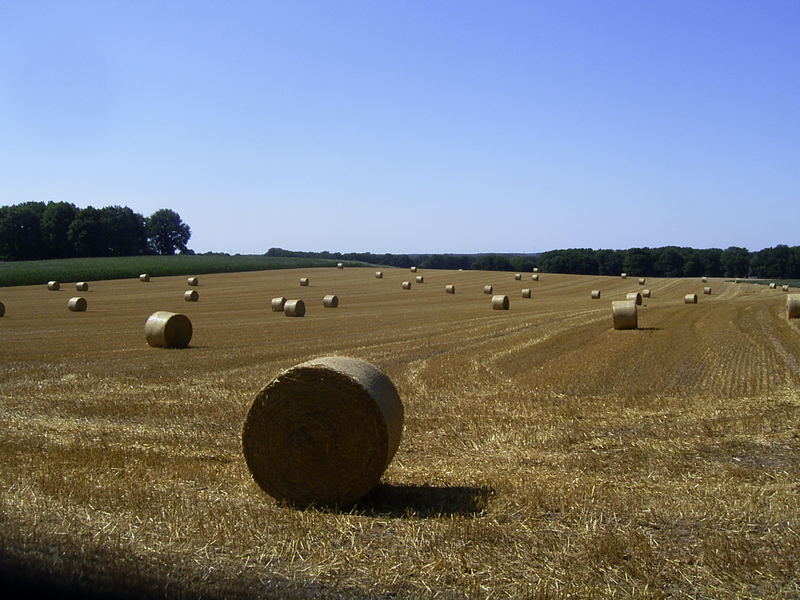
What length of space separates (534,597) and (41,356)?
665 inches

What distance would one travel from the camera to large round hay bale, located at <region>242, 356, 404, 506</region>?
7.65 metres

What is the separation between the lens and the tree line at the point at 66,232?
94500mm

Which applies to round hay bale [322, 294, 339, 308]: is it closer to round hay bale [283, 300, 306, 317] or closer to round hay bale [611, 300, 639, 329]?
round hay bale [283, 300, 306, 317]

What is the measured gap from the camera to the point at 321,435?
7734 mm

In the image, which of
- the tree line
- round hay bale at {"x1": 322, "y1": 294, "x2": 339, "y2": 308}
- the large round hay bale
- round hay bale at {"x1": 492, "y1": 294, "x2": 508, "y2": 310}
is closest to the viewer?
the large round hay bale

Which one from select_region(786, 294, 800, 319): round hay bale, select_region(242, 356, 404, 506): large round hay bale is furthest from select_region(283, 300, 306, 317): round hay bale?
select_region(242, 356, 404, 506): large round hay bale

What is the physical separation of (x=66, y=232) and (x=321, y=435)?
328ft

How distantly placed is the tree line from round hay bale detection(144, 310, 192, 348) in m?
81.5

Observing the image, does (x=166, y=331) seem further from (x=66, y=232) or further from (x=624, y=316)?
(x=66, y=232)

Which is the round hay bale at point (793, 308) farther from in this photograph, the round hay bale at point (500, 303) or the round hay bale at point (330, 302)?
the round hay bale at point (330, 302)

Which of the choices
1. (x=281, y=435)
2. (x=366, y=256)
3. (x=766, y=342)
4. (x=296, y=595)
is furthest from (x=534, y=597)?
(x=366, y=256)

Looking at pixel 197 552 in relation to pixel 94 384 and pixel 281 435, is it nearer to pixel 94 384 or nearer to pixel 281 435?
pixel 281 435

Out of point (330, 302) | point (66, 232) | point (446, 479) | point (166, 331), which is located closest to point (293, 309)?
point (330, 302)

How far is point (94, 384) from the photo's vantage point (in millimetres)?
15117
